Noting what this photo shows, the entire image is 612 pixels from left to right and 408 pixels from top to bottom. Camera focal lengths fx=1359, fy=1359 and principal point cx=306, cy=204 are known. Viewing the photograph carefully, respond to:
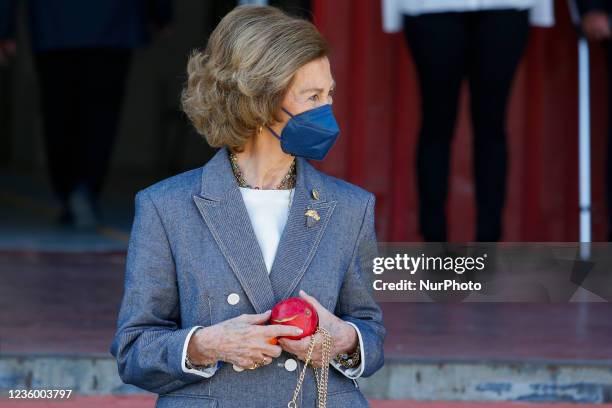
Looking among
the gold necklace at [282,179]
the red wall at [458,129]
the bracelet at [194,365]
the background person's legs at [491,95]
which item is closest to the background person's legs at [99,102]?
the red wall at [458,129]

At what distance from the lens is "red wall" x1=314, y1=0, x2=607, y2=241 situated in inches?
239

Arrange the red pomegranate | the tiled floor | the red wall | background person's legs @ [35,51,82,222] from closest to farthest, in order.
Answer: the red pomegranate → the tiled floor → the red wall → background person's legs @ [35,51,82,222]

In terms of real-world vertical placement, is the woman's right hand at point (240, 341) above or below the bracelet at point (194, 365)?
above

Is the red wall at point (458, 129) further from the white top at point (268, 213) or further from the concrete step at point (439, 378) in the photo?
the white top at point (268, 213)

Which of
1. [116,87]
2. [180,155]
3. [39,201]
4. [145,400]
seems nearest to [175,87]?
[180,155]

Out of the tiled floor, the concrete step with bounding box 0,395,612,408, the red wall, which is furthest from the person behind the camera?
the red wall

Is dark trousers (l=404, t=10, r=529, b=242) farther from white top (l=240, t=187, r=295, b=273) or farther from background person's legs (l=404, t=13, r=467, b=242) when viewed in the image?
white top (l=240, t=187, r=295, b=273)

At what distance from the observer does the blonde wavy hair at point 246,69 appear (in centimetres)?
264

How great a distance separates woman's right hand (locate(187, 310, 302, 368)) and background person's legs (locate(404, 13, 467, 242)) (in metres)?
2.83

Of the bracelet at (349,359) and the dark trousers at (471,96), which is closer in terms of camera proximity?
the bracelet at (349,359)

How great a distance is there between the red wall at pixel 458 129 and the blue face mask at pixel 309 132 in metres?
3.36

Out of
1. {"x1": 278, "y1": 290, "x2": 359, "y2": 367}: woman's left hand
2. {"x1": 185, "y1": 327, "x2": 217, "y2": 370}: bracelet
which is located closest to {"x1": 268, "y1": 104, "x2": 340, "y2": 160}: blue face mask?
{"x1": 278, "y1": 290, "x2": 359, "y2": 367}: woman's left hand

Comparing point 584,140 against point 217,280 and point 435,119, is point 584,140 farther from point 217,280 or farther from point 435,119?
point 217,280

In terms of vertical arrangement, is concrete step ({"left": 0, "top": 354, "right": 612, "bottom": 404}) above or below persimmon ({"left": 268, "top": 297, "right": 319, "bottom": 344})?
below
